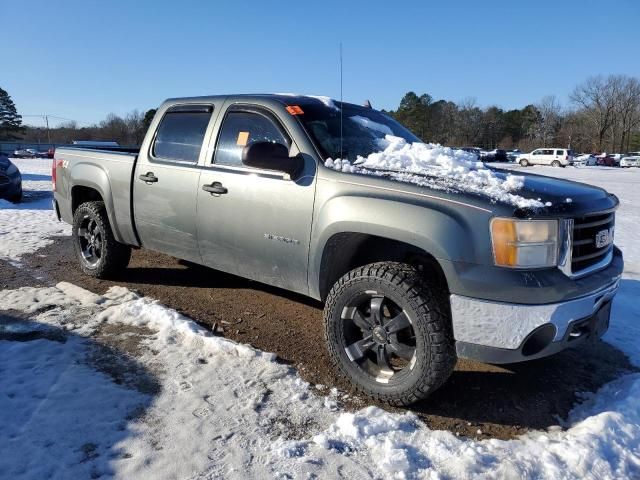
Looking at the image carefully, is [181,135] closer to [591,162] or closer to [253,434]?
[253,434]

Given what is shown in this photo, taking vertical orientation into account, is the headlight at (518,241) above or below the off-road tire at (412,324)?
above

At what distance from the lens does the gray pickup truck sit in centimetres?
266

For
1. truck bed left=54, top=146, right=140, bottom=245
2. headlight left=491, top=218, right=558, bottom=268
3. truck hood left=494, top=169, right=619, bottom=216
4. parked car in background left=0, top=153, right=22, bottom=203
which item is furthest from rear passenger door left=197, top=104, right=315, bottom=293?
parked car in background left=0, top=153, right=22, bottom=203

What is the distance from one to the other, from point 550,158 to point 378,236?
55594mm

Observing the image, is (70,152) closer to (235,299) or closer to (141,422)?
(235,299)

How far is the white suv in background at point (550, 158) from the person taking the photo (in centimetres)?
5131

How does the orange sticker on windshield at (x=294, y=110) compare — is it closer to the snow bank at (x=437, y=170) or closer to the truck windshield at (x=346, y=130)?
the truck windshield at (x=346, y=130)

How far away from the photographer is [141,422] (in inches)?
107

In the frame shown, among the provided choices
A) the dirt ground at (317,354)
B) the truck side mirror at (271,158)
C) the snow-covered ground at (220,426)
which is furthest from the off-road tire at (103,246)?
the truck side mirror at (271,158)

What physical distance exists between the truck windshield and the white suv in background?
52.9 meters

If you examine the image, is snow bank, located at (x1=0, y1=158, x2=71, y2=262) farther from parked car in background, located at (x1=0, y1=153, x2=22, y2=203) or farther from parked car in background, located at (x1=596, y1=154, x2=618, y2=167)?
parked car in background, located at (x1=596, y1=154, x2=618, y2=167)

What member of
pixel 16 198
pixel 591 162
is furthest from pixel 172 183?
pixel 591 162

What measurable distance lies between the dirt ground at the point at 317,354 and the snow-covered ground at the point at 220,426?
150 mm

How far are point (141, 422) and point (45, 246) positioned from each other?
17.0 feet
